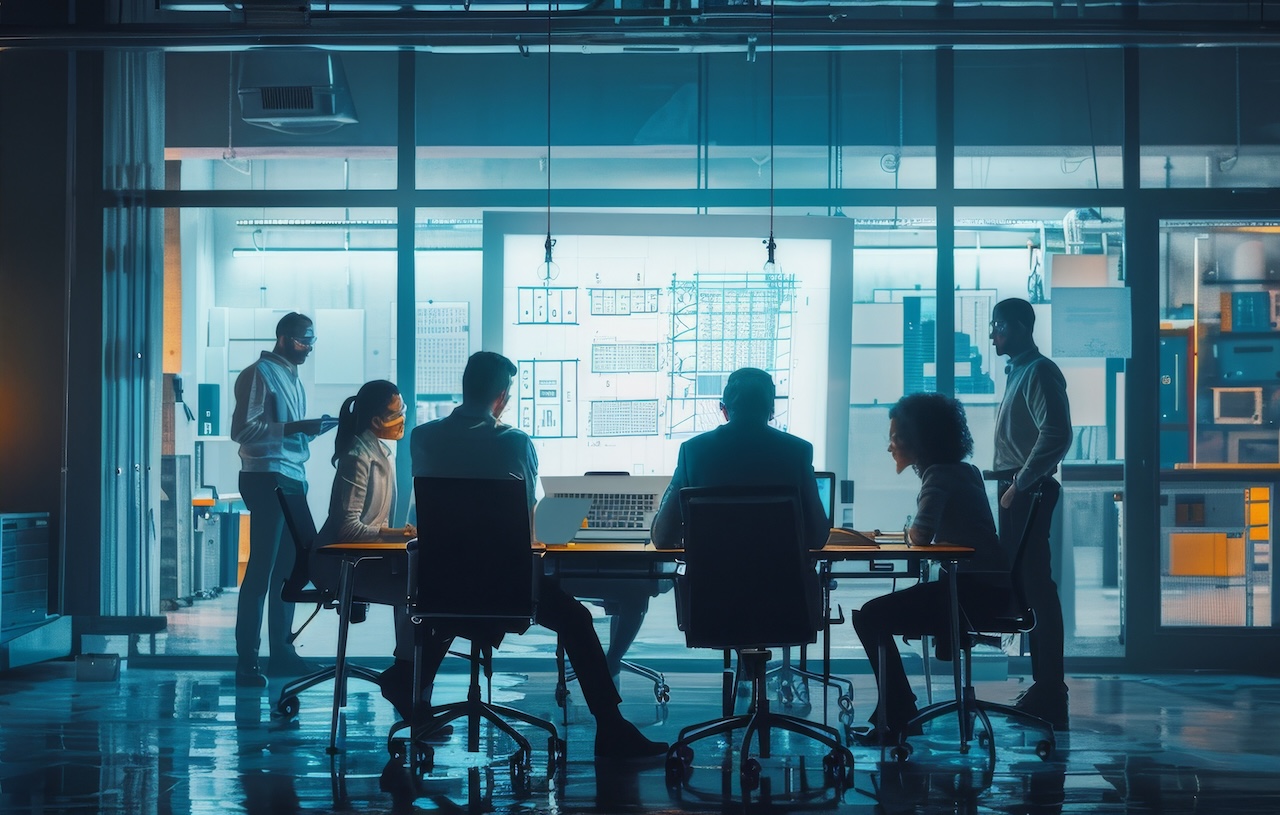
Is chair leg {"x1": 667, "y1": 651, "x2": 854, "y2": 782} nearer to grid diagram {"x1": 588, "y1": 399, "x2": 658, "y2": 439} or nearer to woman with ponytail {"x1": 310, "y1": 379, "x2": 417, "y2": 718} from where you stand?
woman with ponytail {"x1": 310, "y1": 379, "x2": 417, "y2": 718}

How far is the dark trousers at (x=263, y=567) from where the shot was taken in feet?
19.5

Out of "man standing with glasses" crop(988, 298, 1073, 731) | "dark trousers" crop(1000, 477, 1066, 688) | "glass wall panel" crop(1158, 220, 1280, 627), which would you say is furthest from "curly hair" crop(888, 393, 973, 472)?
"glass wall panel" crop(1158, 220, 1280, 627)

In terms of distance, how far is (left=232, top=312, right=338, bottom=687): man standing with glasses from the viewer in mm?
5965

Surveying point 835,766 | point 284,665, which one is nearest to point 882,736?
point 835,766

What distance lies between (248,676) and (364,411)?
182 centimetres

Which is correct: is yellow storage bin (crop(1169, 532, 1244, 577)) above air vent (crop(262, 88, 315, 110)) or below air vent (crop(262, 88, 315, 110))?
below

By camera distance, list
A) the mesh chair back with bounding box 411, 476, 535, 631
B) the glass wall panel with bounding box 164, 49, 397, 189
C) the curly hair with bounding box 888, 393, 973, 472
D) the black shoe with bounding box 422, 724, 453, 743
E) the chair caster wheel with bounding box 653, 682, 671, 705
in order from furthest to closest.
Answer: the glass wall panel with bounding box 164, 49, 397, 189, the chair caster wheel with bounding box 653, 682, 671, 705, the black shoe with bounding box 422, 724, 453, 743, the curly hair with bounding box 888, 393, 973, 472, the mesh chair back with bounding box 411, 476, 535, 631

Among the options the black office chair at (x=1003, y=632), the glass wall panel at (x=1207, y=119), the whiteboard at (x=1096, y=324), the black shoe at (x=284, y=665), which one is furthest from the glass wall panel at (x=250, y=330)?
the glass wall panel at (x=1207, y=119)

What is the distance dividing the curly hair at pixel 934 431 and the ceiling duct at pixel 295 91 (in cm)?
372

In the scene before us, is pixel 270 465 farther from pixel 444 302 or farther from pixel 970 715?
pixel 970 715

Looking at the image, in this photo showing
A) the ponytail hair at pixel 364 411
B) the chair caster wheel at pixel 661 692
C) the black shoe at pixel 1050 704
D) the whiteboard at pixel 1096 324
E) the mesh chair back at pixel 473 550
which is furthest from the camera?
the whiteboard at pixel 1096 324

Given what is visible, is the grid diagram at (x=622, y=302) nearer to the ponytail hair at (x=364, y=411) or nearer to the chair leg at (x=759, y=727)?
the ponytail hair at (x=364, y=411)

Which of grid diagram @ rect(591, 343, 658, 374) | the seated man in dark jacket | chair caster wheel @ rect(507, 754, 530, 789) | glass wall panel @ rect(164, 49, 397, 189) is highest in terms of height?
glass wall panel @ rect(164, 49, 397, 189)

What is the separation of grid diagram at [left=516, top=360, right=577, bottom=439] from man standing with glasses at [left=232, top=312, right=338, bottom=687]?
3.62 ft
